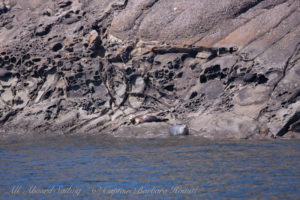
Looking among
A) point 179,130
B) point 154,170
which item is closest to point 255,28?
point 179,130

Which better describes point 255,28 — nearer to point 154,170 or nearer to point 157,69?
point 157,69

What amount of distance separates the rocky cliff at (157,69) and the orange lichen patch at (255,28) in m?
0.05

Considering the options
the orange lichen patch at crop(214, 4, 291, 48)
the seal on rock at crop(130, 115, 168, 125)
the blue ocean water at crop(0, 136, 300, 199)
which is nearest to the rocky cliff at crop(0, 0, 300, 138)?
the orange lichen patch at crop(214, 4, 291, 48)

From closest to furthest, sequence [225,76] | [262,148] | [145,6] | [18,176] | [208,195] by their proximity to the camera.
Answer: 1. [208,195]
2. [18,176]
3. [262,148]
4. [225,76]
5. [145,6]

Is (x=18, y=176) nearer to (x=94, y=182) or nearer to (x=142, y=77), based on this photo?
(x=94, y=182)

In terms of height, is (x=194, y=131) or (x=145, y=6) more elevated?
(x=145, y=6)

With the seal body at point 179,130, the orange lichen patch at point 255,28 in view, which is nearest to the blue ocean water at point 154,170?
the seal body at point 179,130

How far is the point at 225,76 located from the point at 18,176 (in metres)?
11.1

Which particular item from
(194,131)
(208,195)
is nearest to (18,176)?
(208,195)

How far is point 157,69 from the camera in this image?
78.7 ft

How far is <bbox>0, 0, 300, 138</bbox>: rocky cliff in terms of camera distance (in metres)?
20.7

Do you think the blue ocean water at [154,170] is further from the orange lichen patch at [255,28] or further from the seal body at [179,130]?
the orange lichen patch at [255,28]

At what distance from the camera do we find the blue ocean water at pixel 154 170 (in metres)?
11.5

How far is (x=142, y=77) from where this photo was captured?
2422 centimetres
